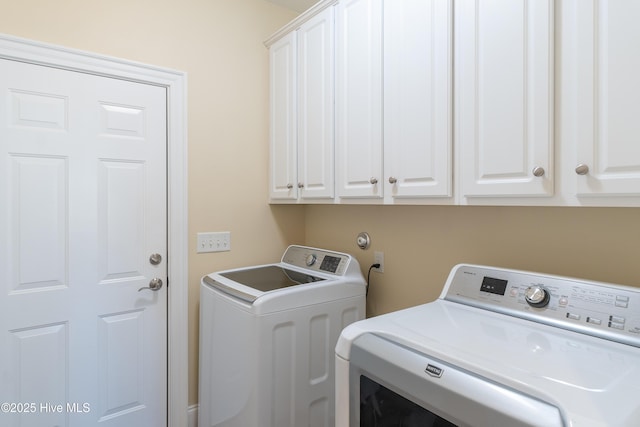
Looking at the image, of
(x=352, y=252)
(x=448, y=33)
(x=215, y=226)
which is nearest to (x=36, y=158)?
(x=215, y=226)

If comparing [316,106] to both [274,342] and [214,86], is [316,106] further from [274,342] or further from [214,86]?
[274,342]

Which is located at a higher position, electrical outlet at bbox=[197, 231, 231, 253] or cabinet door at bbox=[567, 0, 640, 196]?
cabinet door at bbox=[567, 0, 640, 196]

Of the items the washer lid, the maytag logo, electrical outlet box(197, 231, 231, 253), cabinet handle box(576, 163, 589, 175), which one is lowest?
the maytag logo

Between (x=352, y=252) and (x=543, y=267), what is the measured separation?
101 centimetres

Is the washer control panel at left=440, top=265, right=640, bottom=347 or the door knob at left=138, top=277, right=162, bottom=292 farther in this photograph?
the door knob at left=138, top=277, right=162, bottom=292

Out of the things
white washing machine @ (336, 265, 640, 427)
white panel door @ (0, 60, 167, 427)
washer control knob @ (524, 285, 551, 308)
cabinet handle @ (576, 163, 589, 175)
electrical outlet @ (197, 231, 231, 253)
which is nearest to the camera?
white washing machine @ (336, 265, 640, 427)

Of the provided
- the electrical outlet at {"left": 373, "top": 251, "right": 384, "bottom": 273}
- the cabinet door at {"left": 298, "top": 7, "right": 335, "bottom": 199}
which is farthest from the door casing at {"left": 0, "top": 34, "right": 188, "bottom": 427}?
the electrical outlet at {"left": 373, "top": 251, "right": 384, "bottom": 273}

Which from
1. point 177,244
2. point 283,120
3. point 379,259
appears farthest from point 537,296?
point 177,244

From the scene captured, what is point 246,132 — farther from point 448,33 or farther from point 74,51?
point 448,33

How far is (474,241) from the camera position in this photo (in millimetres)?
1530

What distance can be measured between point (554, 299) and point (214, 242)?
1.68m

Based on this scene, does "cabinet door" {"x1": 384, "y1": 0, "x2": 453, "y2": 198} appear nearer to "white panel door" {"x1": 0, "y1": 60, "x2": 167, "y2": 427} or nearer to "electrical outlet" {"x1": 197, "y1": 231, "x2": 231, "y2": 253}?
"electrical outlet" {"x1": 197, "y1": 231, "x2": 231, "y2": 253}

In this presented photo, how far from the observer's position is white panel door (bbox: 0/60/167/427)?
160 centimetres

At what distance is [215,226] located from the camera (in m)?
2.14
